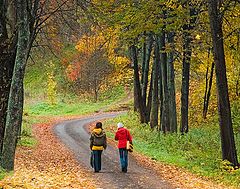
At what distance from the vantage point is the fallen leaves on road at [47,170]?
1034 cm

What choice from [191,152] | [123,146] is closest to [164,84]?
[191,152]

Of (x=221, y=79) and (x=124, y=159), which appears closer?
(x=124, y=159)

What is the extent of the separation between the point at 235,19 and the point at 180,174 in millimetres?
8393

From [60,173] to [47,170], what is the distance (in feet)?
2.19

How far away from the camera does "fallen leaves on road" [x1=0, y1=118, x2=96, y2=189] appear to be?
10.3 metres

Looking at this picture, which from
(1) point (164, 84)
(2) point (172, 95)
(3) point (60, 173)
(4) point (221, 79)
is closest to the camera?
(3) point (60, 173)

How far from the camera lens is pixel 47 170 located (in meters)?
13.5

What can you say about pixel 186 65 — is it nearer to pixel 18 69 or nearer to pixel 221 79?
pixel 221 79

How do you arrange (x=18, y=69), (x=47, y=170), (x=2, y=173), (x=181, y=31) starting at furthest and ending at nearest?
(x=181, y=31)
(x=47, y=170)
(x=18, y=69)
(x=2, y=173)

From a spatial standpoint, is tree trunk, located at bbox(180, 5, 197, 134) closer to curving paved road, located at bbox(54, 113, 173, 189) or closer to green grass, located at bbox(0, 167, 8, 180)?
curving paved road, located at bbox(54, 113, 173, 189)

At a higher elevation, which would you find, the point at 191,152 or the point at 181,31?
the point at 181,31

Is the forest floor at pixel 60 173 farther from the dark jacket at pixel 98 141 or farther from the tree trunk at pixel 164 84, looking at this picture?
the tree trunk at pixel 164 84

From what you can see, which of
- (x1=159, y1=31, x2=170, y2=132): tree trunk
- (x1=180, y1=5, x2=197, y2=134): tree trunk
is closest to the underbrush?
(x1=159, y1=31, x2=170, y2=132): tree trunk

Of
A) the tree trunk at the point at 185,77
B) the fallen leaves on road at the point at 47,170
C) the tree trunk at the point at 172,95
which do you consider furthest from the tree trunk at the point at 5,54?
the tree trunk at the point at 172,95
